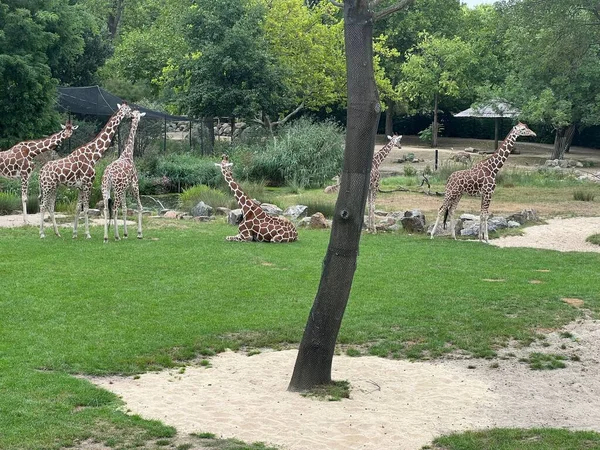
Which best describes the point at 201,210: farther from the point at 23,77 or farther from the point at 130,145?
the point at 23,77

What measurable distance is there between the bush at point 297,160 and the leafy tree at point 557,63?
817 centimetres

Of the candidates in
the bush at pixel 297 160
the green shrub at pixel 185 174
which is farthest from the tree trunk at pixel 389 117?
the green shrub at pixel 185 174

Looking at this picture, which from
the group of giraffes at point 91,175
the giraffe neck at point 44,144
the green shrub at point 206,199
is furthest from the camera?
the green shrub at point 206,199

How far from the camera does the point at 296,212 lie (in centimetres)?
2330

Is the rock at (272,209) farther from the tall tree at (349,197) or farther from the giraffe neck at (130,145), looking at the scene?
the tall tree at (349,197)

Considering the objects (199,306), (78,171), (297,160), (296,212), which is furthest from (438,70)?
(199,306)

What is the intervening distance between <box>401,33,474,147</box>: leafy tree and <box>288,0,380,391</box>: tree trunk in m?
43.3

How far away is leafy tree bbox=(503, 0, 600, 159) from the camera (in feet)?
92.2

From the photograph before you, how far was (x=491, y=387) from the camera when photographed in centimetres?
916

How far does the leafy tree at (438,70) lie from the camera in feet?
168

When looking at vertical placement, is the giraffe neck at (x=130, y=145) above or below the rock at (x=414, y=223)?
above

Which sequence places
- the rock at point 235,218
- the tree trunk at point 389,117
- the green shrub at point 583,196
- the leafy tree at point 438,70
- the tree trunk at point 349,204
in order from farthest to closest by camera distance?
the tree trunk at point 389,117 → the leafy tree at point 438,70 → the green shrub at point 583,196 → the rock at point 235,218 → the tree trunk at point 349,204

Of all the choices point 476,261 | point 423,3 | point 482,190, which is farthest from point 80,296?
point 423,3

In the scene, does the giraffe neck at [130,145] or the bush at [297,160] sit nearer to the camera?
the giraffe neck at [130,145]
